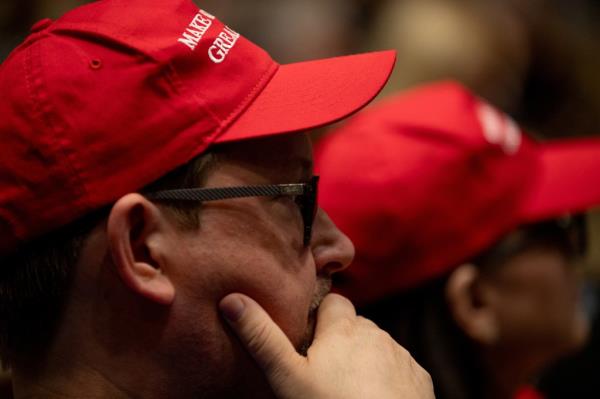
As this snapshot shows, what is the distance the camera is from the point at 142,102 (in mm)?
1240

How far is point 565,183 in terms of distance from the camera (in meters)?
2.33

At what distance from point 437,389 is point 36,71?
4.53 feet

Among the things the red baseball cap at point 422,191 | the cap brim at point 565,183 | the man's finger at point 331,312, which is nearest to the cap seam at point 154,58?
the man's finger at point 331,312

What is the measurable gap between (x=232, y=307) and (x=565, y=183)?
138 centimetres

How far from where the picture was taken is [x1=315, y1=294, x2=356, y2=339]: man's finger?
1411 millimetres

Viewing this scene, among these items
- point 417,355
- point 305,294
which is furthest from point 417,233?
point 305,294

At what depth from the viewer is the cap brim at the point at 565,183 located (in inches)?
87.7

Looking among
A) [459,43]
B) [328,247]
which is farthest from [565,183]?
[459,43]

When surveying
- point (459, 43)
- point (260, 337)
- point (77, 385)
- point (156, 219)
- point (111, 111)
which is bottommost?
point (459, 43)

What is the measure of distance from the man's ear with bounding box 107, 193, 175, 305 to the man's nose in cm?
29

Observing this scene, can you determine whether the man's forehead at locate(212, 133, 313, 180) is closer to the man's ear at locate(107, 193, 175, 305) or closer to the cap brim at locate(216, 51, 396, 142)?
the cap brim at locate(216, 51, 396, 142)

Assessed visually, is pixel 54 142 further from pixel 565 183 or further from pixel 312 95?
pixel 565 183

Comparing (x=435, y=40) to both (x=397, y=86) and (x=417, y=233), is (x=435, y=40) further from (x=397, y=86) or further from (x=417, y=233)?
(x=417, y=233)

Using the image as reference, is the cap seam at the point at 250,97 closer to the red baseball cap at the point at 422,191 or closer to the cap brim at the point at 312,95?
the cap brim at the point at 312,95
